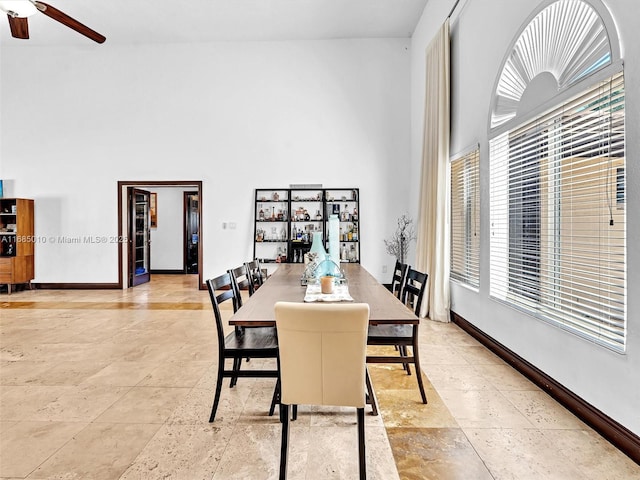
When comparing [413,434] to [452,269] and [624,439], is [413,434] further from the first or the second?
[452,269]

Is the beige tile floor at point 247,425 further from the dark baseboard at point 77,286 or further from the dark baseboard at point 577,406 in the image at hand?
the dark baseboard at point 77,286

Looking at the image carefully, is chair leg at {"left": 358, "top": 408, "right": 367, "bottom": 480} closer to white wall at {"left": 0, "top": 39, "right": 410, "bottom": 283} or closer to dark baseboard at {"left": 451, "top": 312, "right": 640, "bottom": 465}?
dark baseboard at {"left": 451, "top": 312, "right": 640, "bottom": 465}

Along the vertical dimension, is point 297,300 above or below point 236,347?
above

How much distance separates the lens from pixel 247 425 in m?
2.14

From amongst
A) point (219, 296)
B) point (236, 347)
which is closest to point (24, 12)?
point (219, 296)

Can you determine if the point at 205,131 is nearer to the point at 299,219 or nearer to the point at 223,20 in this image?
the point at 223,20

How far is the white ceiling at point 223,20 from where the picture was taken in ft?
18.3

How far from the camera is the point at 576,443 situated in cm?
197

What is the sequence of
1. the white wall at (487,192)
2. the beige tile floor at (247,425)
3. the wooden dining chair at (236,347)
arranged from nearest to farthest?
the beige tile floor at (247,425)
the white wall at (487,192)
the wooden dining chair at (236,347)

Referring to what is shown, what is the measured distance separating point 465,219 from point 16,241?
24.3 feet

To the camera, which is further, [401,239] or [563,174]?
[401,239]

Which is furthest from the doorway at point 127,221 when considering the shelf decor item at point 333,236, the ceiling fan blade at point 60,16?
the shelf decor item at point 333,236

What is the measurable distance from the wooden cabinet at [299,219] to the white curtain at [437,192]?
1.73m

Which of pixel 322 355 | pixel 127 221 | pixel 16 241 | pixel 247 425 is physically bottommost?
pixel 247 425
